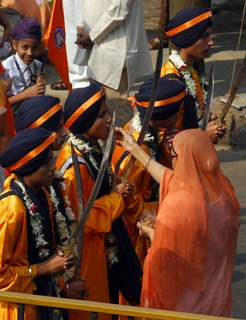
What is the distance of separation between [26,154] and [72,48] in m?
5.62

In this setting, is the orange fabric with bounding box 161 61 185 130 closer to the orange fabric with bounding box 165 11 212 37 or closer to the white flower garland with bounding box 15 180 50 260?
the orange fabric with bounding box 165 11 212 37

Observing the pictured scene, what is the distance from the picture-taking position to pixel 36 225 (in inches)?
195

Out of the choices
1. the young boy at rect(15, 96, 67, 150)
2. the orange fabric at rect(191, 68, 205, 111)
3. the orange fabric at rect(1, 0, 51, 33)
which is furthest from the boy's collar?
the orange fabric at rect(1, 0, 51, 33)

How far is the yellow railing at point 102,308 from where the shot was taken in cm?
425

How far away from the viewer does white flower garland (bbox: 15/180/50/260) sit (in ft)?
16.2

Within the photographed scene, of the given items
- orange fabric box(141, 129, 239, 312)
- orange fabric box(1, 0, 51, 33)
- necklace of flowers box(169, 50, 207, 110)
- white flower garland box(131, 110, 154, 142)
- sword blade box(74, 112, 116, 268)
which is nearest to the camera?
orange fabric box(141, 129, 239, 312)

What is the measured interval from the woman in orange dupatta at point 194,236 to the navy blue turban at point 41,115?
3.21 ft

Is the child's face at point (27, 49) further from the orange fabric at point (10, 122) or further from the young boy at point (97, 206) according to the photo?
the young boy at point (97, 206)

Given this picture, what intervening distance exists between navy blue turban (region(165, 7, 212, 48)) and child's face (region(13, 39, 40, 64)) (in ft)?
3.46

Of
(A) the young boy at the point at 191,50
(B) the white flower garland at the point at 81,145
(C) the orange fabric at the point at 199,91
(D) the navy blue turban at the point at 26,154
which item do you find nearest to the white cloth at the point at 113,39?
(A) the young boy at the point at 191,50

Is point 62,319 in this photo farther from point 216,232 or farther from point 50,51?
point 50,51

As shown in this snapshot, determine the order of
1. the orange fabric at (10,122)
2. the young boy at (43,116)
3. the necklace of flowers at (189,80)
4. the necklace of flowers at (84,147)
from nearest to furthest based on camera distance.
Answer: the necklace of flowers at (84,147)
the young boy at (43,116)
the orange fabric at (10,122)
the necklace of flowers at (189,80)

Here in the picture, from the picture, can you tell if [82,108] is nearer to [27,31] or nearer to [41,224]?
[41,224]

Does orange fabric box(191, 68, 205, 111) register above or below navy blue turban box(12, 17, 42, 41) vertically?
below
